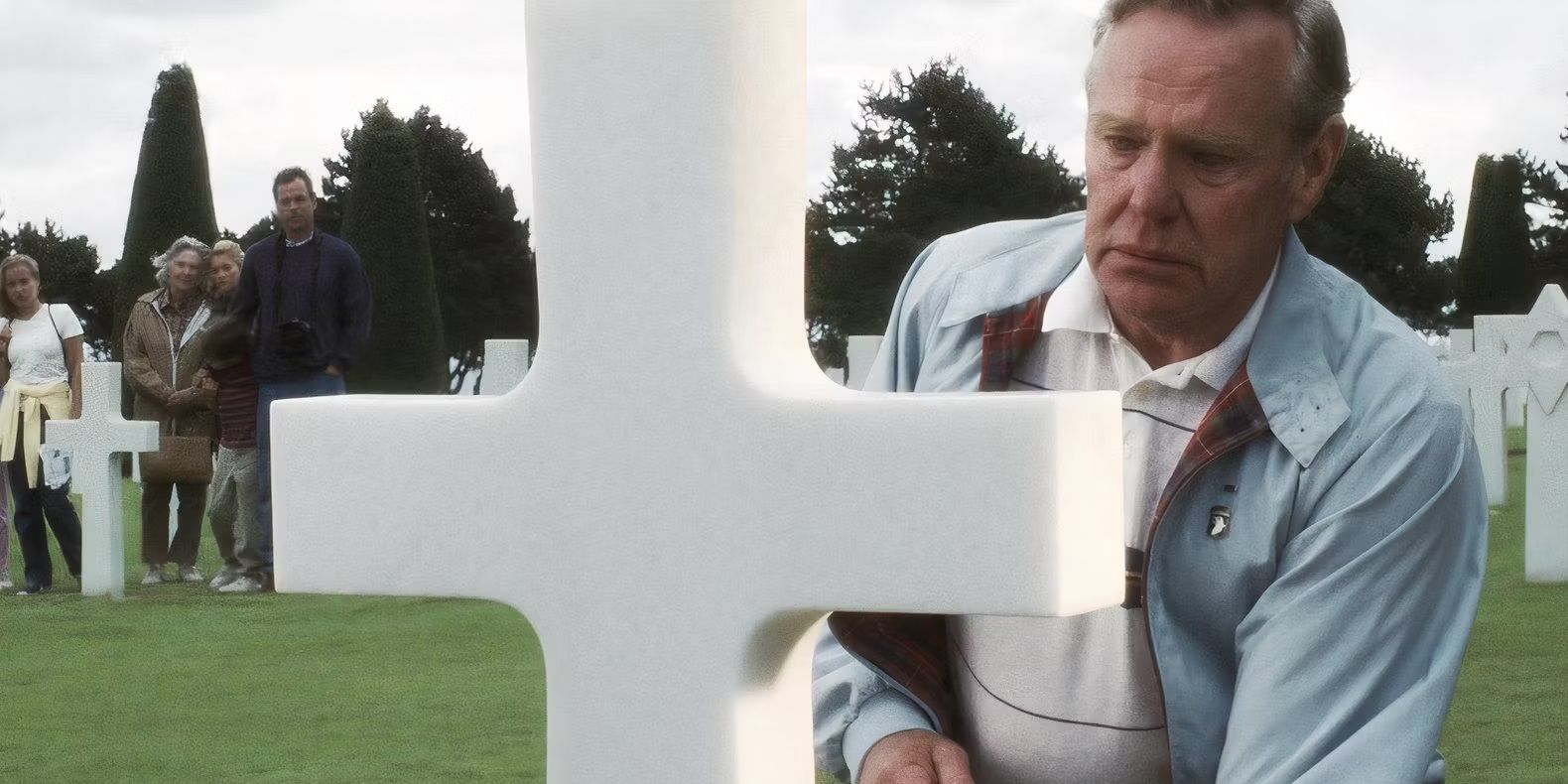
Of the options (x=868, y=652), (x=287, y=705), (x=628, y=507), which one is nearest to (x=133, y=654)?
(x=287, y=705)

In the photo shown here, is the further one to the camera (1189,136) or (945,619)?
(945,619)

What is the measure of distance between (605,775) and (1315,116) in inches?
37.6

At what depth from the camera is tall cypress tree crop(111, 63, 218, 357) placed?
77.0 ft

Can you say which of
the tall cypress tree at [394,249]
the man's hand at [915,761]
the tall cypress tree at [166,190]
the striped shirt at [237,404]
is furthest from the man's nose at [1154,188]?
Result: the tall cypress tree at [394,249]

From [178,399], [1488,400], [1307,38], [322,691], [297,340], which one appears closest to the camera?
[1307,38]

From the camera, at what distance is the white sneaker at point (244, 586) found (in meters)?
8.85

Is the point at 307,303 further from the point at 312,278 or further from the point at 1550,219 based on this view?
the point at 1550,219

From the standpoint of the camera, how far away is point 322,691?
6320mm

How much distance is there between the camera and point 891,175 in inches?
1357

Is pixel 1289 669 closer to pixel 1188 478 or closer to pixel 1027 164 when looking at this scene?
pixel 1188 478

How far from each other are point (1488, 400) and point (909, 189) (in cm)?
2401

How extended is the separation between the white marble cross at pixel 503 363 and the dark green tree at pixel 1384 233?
22.9 m

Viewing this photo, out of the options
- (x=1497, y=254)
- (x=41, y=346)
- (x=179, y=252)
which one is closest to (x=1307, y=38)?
(x=179, y=252)

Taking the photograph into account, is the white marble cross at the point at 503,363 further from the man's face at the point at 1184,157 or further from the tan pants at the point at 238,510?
the man's face at the point at 1184,157
